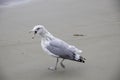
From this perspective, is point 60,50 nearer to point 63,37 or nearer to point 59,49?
point 59,49

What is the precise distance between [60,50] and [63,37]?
1343 millimetres

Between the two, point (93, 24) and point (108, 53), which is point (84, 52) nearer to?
point (108, 53)

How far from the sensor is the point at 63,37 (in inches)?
255

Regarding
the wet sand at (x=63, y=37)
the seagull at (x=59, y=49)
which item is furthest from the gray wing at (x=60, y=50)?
the wet sand at (x=63, y=37)

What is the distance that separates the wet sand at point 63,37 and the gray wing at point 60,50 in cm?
25

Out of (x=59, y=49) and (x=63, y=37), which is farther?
(x=63, y=37)

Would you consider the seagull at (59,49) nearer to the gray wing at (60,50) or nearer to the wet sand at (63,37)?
the gray wing at (60,50)

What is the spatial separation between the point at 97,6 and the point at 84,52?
9.04 ft

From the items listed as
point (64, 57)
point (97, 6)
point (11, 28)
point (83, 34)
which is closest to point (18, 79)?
point (64, 57)

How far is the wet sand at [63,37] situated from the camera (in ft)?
16.8

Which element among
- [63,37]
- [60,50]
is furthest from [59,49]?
[63,37]

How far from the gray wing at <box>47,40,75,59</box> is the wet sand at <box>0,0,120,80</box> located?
0.25 metres

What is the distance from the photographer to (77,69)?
522 centimetres

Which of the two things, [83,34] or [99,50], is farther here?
[83,34]
